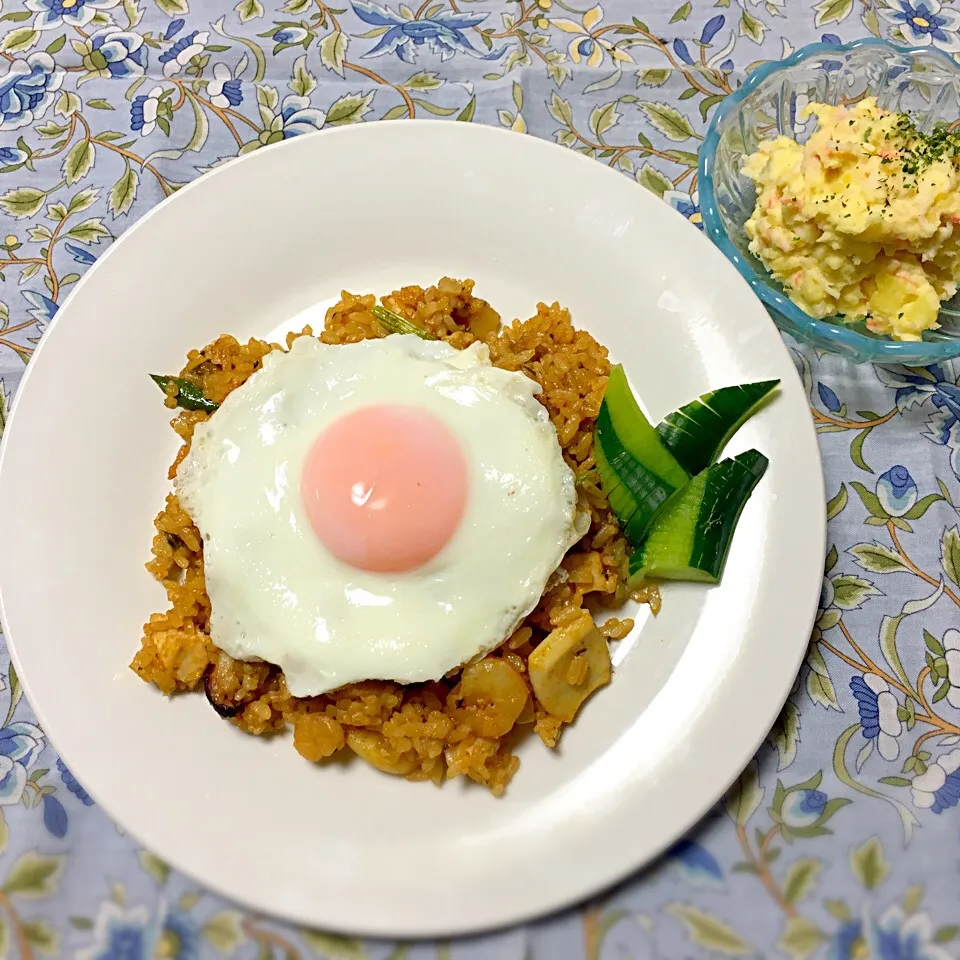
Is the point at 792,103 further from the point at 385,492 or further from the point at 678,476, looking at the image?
the point at 385,492

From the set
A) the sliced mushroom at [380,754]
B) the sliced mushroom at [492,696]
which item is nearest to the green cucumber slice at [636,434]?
the sliced mushroom at [492,696]

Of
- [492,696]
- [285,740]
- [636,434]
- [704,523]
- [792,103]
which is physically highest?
[792,103]

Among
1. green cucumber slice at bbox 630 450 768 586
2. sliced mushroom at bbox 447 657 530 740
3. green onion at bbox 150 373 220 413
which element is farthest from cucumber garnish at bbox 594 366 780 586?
green onion at bbox 150 373 220 413

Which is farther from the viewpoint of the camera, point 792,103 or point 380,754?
point 792,103

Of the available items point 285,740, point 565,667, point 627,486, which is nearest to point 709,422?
point 627,486

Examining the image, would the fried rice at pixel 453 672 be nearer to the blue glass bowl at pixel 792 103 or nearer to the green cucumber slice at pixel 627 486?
the green cucumber slice at pixel 627 486

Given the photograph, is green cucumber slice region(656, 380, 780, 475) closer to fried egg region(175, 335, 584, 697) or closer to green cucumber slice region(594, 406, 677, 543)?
green cucumber slice region(594, 406, 677, 543)
